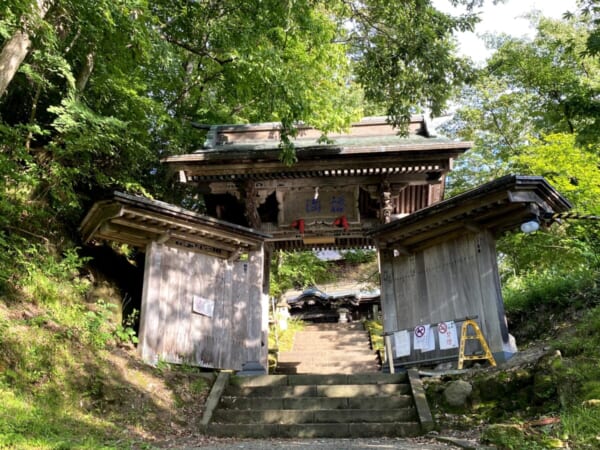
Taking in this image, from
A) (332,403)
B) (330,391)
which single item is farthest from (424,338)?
(332,403)

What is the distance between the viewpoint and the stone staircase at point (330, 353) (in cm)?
1658

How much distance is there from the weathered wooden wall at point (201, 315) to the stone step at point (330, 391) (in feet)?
5.26

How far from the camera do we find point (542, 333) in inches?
422

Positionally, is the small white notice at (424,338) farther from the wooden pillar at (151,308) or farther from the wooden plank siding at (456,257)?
the wooden pillar at (151,308)

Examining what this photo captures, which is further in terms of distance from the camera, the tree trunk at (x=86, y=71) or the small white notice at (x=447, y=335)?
the tree trunk at (x=86, y=71)

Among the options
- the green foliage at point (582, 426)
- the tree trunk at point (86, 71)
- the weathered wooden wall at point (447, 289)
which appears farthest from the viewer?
the tree trunk at point (86, 71)

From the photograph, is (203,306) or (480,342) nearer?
(480,342)

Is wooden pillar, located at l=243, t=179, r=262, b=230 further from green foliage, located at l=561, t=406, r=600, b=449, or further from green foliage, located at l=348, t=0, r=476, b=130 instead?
green foliage, located at l=561, t=406, r=600, b=449

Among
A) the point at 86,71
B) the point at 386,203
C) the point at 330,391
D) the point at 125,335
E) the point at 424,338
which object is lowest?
the point at 330,391

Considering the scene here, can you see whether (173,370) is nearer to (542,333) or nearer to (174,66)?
(174,66)

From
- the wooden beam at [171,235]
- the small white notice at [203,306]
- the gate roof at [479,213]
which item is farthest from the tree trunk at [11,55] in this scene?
the gate roof at [479,213]

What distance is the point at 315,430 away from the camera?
6.96 meters

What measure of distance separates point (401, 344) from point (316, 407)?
10.8 ft

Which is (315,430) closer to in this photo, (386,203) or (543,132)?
(386,203)
